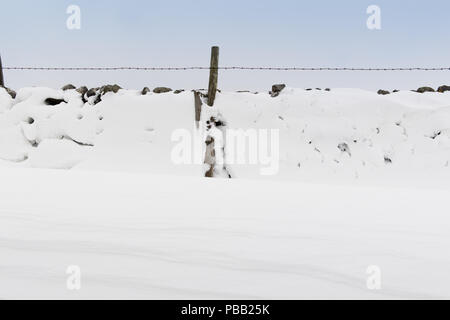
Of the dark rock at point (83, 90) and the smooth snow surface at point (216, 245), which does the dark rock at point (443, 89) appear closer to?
the smooth snow surface at point (216, 245)

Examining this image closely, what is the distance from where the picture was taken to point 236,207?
96.0 inches

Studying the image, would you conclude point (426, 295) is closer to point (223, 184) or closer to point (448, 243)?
point (448, 243)

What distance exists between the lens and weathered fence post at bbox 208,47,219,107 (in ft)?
18.5

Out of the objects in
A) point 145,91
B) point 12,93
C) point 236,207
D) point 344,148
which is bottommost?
point 236,207

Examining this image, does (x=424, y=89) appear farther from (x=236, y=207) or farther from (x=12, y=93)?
(x=12, y=93)

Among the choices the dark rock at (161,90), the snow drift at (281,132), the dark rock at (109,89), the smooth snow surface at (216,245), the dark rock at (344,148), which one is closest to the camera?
the smooth snow surface at (216,245)

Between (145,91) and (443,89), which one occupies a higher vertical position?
(145,91)

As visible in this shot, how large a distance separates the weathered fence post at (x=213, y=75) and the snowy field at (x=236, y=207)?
0.61ft

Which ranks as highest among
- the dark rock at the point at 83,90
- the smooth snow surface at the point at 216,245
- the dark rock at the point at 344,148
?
the dark rock at the point at 83,90

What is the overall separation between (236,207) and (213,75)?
361 cm

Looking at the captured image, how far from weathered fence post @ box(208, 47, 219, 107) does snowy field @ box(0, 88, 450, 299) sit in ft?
0.61

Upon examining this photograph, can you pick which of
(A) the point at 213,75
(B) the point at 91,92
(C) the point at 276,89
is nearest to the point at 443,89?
(C) the point at 276,89

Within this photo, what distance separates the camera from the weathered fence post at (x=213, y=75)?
5648 mm

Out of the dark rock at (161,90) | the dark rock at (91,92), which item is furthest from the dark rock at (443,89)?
the dark rock at (91,92)
